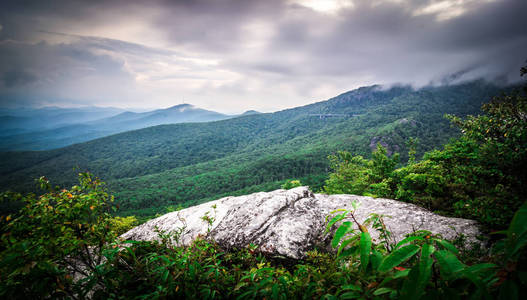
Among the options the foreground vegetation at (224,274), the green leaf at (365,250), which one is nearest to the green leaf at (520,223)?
the foreground vegetation at (224,274)

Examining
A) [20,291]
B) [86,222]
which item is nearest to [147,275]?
[20,291]

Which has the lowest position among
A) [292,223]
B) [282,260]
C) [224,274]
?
Result: [282,260]

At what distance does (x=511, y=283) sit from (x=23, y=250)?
3.56 m

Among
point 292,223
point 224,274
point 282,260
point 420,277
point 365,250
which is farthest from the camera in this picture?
point 292,223

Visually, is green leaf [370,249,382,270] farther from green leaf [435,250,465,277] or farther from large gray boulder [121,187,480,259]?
large gray boulder [121,187,480,259]

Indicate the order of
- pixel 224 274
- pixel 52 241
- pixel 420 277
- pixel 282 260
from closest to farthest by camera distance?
pixel 420 277
pixel 52 241
pixel 224 274
pixel 282 260

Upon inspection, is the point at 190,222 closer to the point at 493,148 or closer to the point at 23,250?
the point at 23,250

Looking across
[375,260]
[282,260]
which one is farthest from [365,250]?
[282,260]

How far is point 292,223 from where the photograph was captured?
539 cm

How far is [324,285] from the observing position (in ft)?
6.96

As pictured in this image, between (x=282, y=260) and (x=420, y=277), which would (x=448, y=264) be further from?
(x=282, y=260)

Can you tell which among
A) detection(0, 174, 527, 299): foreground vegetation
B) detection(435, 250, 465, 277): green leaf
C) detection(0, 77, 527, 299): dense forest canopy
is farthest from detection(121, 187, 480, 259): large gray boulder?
detection(435, 250, 465, 277): green leaf

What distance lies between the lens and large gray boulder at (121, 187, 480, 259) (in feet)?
15.3

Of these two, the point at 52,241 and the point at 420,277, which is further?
the point at 52,241
